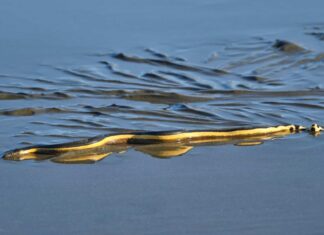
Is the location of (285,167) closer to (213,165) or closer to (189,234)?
(213,165)

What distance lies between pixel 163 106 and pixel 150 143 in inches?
52.4

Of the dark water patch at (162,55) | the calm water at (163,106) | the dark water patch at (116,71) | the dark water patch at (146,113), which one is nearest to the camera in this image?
the calm water at (163,106)

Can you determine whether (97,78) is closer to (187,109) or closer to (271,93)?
(187,109)

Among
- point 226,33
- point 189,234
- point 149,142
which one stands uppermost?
point 226,33

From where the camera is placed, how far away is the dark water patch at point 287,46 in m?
11.6

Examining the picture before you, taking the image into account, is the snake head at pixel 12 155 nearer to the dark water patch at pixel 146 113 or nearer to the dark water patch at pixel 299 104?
the dark water patch at pixel 146 113

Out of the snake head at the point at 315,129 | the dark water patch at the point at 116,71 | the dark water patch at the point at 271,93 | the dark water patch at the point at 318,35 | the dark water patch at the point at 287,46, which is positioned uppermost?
the dark water patch at the point at 318,35

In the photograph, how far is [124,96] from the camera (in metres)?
10.0

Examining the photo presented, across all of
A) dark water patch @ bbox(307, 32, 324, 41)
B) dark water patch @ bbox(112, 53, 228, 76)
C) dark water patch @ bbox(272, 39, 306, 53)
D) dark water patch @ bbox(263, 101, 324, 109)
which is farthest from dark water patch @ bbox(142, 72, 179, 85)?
dark water patch @ bbox(307, 32, 324, 41)

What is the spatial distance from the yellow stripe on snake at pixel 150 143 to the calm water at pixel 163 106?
115 millimetres

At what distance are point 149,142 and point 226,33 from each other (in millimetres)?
3989

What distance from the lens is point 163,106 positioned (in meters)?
9.67

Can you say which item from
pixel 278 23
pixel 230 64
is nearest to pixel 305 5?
pixel 278 23

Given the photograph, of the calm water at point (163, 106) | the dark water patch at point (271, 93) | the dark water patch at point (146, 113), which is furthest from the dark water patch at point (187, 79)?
the dark water patch at point (146, 113)
